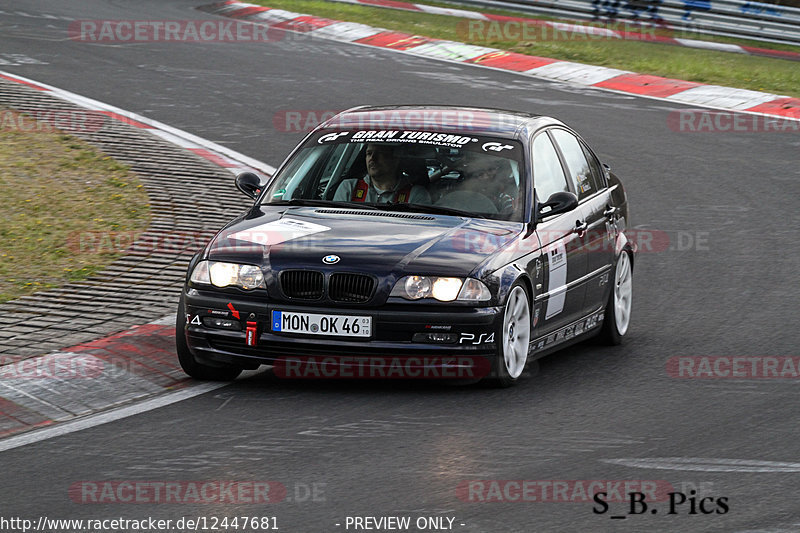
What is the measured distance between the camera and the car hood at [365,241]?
760 cm

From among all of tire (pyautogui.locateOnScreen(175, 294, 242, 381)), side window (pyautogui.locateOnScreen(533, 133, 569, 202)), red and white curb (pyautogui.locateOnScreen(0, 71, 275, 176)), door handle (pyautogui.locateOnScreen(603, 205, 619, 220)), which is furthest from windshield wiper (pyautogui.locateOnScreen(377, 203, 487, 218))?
red and white curb (pyautogui.locateOnScreen(0, 71, 275, 176))

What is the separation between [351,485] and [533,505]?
2.65 feet

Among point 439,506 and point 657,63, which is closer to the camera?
point 439,506

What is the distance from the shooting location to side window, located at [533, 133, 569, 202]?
8.81 meters

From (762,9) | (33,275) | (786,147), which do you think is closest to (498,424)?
(33,275)

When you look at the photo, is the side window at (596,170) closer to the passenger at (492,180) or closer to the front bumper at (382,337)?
the passenger at (492,180)

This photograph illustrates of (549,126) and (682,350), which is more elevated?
(549,126)

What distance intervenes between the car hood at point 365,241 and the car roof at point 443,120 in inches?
33.3

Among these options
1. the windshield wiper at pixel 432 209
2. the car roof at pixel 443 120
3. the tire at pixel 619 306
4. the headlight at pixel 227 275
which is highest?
the car roof at pixel 443 120

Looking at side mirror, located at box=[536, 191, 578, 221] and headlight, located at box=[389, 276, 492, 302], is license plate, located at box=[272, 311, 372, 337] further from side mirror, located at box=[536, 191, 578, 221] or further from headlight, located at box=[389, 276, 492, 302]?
side mirror, located at box=[536, 191, 578, 221]

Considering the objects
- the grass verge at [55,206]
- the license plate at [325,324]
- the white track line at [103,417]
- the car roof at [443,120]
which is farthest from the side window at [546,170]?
the grass verge at [55,206]

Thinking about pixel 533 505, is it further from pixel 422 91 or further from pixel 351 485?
pixel 422 91

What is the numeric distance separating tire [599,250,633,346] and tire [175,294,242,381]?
8.86ft

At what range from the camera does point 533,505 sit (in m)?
5.78
